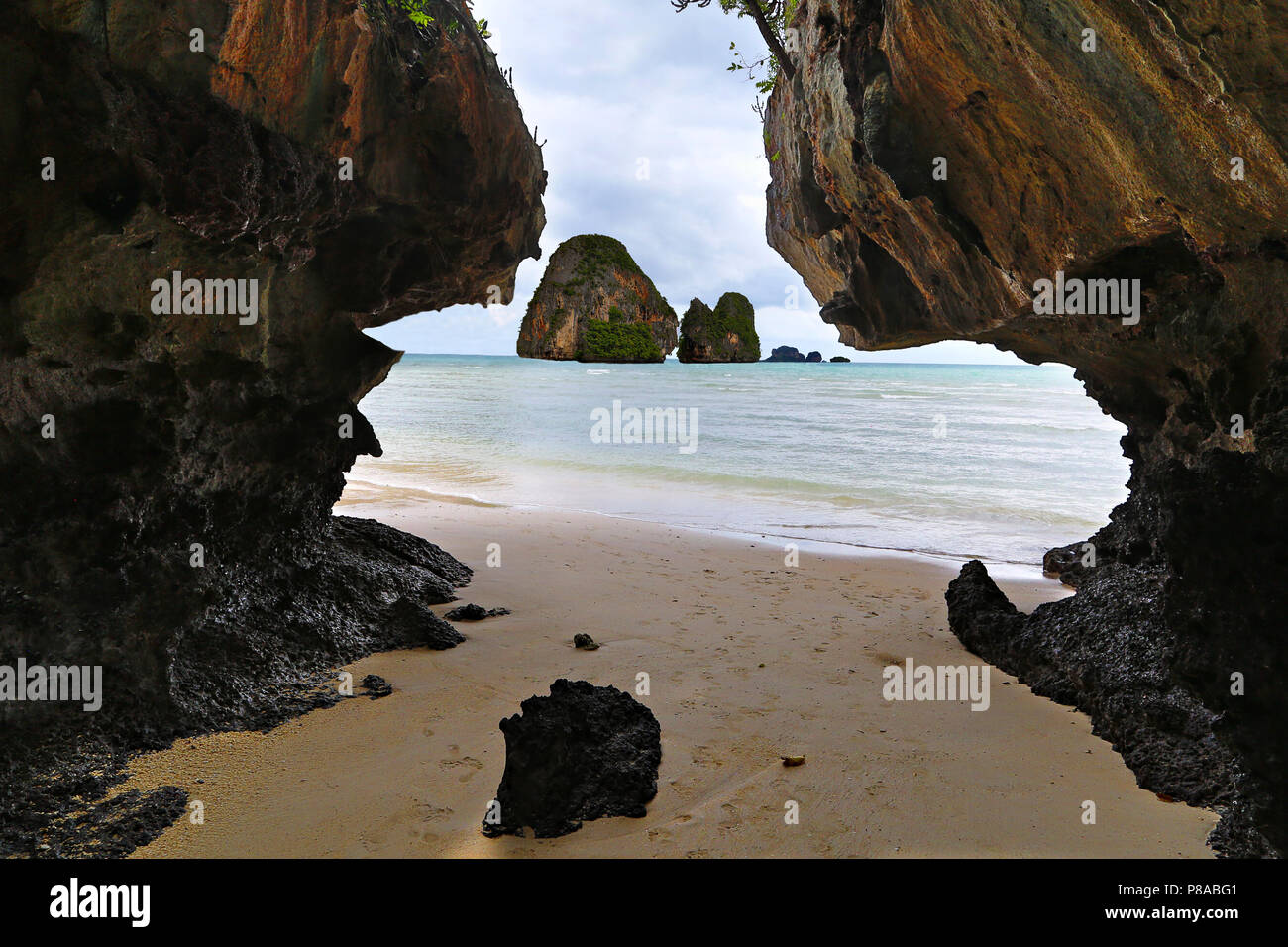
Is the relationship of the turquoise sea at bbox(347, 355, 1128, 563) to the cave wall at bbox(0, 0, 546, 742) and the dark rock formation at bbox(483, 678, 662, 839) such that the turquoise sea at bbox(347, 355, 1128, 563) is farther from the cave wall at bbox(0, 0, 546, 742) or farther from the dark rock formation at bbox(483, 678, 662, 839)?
the dark rock formation at bbox(483, 678, 662, 839)

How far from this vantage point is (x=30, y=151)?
132 inches

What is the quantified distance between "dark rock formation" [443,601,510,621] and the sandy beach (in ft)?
0.59

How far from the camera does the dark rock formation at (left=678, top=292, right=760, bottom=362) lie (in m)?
88.8

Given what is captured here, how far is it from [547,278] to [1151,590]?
252 ft

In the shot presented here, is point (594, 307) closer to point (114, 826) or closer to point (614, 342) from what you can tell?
point (614, 342)

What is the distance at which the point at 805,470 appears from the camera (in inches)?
628

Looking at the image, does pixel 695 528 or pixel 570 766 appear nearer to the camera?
pixel 570 766

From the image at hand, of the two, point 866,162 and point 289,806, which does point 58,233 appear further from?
point 866,162

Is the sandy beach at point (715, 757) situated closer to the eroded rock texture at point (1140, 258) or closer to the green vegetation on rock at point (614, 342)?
the eroded rock texture at point (1140, 258)

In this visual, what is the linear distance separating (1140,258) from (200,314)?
5238 millimetres

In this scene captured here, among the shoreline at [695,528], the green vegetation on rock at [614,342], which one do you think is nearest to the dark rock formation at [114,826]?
the shoreline at [695,528]

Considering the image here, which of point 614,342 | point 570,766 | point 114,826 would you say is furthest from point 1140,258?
point 614,342

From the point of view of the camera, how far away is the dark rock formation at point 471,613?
246 inches
